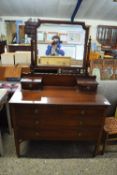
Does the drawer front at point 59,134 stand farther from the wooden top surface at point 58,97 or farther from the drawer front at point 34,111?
the wooden top surface at point 58,97

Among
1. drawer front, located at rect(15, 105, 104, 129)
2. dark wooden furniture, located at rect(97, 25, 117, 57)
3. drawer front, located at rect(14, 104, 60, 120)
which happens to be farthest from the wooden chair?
dark wooden furniture, located at rect(97, 25, 117, 57)

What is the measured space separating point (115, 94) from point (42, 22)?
1.27 m

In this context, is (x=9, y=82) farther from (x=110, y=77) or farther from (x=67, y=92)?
(x=110, y=77)

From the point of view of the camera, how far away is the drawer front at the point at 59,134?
1.50 m

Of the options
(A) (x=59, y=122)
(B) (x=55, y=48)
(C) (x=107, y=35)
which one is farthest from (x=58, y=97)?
(C) (x=107, y=35)

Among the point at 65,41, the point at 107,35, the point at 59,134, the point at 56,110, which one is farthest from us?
the point at 107,35

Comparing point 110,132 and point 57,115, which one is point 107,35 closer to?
point 110,132

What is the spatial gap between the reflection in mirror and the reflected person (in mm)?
15

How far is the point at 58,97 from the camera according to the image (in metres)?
1.47

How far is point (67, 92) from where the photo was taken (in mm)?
1595

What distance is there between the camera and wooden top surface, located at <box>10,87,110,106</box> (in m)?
1.37

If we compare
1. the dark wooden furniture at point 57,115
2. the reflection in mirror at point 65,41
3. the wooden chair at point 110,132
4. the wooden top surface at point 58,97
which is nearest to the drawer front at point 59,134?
the dark wooden furniture at point 57,115

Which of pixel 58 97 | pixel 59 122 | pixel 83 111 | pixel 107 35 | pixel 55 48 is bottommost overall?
pixel 59 122

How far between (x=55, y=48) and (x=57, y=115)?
28.9 inches
